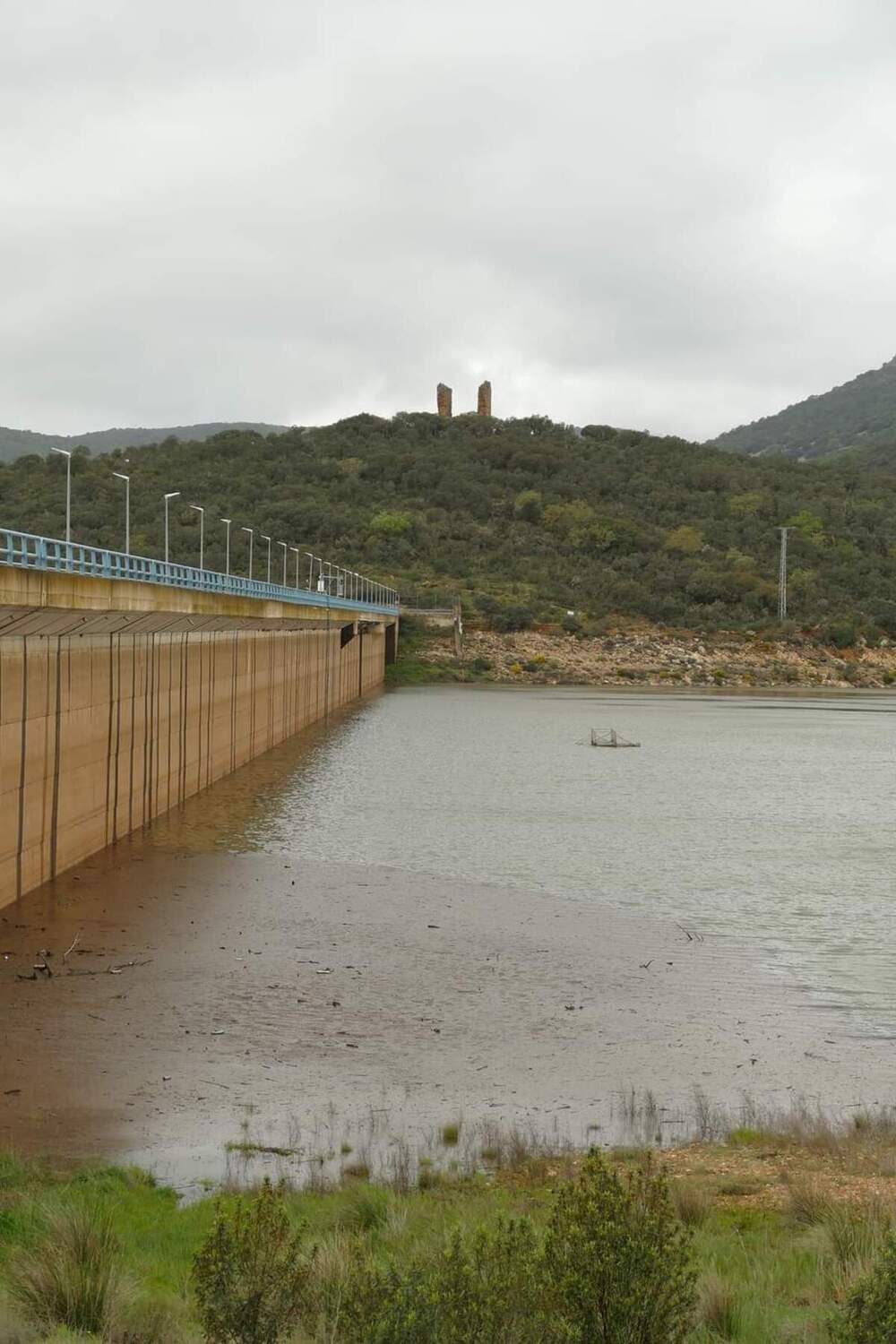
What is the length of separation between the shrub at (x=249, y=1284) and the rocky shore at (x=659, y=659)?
92.4 meters

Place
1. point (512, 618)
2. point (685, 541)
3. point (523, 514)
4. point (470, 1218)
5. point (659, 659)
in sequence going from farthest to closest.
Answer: point (523, 514)
point (685, 541)
point (512, 618)
point (659, 659)
point (470, 1218)

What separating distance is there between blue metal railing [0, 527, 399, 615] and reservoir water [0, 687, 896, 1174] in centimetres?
529

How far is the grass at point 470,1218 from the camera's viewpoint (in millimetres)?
7672

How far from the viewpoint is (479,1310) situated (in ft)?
21.2

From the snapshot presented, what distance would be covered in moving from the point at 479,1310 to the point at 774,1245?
3.92 metres

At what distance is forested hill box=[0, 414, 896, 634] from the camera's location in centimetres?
11756

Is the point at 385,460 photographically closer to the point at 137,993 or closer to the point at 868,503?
the point at 868,503

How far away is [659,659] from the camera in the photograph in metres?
107

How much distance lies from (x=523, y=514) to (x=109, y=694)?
379 ft

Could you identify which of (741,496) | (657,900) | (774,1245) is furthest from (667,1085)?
(741,496)

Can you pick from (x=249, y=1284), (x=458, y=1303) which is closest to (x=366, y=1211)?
(x=249, y=1284)

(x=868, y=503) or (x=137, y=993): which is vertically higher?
(x=868, y=503)

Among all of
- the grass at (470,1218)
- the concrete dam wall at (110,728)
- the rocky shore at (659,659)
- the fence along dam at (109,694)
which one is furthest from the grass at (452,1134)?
the rocky shore at (659,659)

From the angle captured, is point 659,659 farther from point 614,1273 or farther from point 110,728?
point 614,1273
